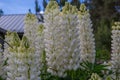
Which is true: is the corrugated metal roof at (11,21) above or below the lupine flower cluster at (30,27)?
above

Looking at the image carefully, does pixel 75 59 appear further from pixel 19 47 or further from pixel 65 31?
pixel 19 47

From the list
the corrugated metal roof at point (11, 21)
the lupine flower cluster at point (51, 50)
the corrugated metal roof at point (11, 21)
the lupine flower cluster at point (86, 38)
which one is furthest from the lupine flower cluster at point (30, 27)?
the corrugated metal roof at point (11, 21)

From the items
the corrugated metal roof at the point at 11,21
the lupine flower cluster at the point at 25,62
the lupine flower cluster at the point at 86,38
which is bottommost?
the lupine flower cluster at the point at 25,62

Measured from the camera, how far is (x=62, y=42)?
3.62 meters

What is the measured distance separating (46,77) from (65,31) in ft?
1.56

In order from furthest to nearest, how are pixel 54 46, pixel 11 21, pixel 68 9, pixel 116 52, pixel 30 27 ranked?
pixel 11 21
pixel 116 52
pixel 30 27
pixel 68 9
pixel 54 46

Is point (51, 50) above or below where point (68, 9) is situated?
below

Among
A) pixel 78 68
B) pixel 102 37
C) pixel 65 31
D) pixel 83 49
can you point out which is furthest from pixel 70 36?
pixel 102 37

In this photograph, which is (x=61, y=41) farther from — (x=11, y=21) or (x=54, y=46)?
(x=11, y=21)

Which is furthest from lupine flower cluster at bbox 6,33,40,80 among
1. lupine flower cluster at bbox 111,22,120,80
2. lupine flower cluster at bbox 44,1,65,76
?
lupine flower cluster at bbox 111,22,120,80

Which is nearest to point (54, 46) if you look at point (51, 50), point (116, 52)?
point (51, 50)

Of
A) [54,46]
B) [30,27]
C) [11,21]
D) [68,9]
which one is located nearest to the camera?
[54,46]

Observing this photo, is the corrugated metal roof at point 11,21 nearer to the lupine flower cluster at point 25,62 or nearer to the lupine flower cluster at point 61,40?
the lupine flower cluster at point 61,40

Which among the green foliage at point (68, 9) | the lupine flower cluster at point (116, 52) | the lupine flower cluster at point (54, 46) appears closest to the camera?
the lupine flower cluster at point (54, 46)
